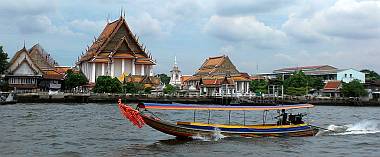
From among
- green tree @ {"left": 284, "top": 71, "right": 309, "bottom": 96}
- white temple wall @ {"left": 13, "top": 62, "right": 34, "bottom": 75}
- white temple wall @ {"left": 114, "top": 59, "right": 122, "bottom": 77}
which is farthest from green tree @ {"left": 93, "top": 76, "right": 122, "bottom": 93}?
green tree @ {"left": 284, "top": 71, "right": 309, "bottom": 96}

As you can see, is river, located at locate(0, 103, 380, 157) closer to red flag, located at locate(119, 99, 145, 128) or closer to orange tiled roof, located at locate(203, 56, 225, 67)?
red flag, located at locate(119, 99, 145, 128)

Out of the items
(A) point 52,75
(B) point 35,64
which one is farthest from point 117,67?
(B) point 35,64

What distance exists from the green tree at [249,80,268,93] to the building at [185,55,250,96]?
161cm

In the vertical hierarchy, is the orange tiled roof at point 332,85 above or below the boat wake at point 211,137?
above

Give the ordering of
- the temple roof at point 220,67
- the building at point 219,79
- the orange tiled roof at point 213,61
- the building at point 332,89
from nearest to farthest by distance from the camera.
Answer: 1. the building at point 219,79
2. the building at point 332,89
3. the temple roof at point 220,67
4. the orange tiled roof at point 213,61

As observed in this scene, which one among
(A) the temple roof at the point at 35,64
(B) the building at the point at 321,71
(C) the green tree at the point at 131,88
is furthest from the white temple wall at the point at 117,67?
(B) the building at the point at 321,71

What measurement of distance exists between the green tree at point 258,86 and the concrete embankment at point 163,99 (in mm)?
13088

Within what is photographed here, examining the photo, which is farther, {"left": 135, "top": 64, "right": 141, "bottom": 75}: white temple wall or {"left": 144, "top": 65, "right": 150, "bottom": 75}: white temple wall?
{"left": 144, "top": 65, "right": 150, "bottom": 75}: white temple wall

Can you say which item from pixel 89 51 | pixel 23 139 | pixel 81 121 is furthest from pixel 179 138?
pixel 89 51

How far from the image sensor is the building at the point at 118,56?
73.4m

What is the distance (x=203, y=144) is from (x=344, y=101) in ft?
171

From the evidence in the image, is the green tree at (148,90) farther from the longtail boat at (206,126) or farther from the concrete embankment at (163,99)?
the longtail boat at (206,126)

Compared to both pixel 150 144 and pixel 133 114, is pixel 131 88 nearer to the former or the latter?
pixel 150 144

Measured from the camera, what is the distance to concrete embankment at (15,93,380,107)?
54.2 m
